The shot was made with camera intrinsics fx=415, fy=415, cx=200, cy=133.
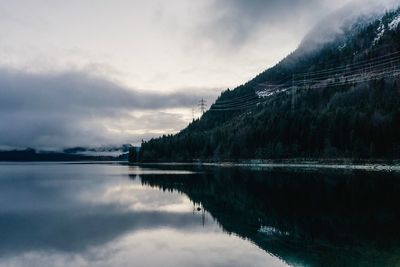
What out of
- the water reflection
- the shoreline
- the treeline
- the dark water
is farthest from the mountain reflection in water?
the treeline

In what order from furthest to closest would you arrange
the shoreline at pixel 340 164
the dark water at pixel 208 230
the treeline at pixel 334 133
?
the treeline at pixel 334 133 → the shoreline at pixel 340 164 → the dark water at pixel 208 230

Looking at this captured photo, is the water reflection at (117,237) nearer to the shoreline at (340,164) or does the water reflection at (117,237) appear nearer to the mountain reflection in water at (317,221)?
the mountain reflection in water at (317,221)

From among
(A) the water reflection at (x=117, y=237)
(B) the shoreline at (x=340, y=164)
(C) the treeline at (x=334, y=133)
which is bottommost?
(A) the water reflection at (x=117, y=237)

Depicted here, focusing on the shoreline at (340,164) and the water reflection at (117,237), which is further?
the shoreline at (340,164)

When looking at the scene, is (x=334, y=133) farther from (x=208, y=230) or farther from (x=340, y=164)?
(x=208, y=230)

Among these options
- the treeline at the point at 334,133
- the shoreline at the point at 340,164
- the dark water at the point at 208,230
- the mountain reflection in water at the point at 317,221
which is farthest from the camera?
the treeline at the point at 334,133

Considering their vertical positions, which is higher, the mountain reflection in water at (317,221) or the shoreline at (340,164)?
the shoreline at (340,164)

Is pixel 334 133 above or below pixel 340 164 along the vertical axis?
above

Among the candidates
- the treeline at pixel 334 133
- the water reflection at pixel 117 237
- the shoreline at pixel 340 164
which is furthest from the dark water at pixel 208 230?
the treeline at pixel 334 133

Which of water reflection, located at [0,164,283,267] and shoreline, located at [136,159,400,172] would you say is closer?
water reflection, located at [0,164,283,267]

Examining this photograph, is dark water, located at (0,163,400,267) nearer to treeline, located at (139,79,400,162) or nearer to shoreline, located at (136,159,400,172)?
shoreline, located at (136,159,400,172)

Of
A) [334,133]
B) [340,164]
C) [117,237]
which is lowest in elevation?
[117,237]

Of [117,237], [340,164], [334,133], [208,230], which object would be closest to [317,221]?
[208,230]

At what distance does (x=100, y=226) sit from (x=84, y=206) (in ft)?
45.2
